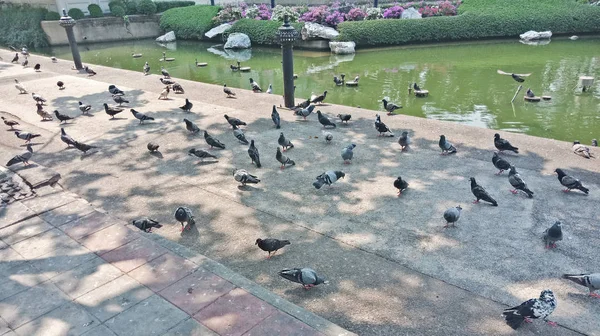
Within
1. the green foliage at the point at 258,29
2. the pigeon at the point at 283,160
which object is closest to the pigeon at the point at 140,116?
the pigeon at the point at 283,160

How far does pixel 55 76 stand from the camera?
1845 centimetres

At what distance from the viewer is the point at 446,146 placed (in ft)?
29.4

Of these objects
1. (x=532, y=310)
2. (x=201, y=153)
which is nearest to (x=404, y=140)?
(x=201, y=153)

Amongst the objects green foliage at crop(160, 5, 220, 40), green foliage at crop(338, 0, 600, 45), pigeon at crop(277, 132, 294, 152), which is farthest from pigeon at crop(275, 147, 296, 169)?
green foliage at crop(160, 5, 220, 40)

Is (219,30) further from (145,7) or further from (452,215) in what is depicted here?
(452,215)

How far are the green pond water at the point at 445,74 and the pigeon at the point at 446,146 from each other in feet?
17.7

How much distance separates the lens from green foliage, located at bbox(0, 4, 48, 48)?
3375 centimetres

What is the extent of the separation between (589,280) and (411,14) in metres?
31.2

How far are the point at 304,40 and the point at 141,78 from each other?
52.5ft

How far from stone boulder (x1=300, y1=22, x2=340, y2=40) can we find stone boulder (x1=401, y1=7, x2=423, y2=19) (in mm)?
6031

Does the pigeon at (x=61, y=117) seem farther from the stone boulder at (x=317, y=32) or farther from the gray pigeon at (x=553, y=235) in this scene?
the stone boulder at (x=317, y=32)

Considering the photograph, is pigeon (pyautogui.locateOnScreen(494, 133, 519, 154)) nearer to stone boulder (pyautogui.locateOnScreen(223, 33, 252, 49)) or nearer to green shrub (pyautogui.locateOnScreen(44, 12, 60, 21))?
stone boulder (pyautogui.locateOnScreen(223, 33, 252, 49))

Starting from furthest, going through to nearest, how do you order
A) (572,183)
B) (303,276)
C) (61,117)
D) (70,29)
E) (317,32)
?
(317,32) → (70,29) → (61,117) → (572,183) → (303,276)

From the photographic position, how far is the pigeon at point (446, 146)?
351 inches
